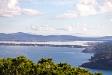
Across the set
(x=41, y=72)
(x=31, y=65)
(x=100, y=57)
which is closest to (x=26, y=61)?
(x=31, y=65)

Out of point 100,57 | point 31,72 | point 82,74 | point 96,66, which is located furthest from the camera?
point 100,57

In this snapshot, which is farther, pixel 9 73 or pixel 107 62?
pixel 107 62

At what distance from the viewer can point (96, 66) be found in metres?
129

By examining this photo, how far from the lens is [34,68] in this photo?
132 feet

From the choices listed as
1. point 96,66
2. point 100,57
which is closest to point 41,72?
point 96,66

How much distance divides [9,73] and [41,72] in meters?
4.23

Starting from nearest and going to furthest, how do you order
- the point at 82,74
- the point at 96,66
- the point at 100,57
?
the point at 82,74 → the point at 96,66 → the point at 100,57

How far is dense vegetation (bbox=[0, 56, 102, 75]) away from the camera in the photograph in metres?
38.4

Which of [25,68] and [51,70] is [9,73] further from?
[51,70]

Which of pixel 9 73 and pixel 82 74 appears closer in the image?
pixel 82 74

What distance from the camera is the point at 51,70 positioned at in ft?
127

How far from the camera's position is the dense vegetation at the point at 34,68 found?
126 feet

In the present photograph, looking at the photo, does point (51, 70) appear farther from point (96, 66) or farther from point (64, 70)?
point (96, 66)

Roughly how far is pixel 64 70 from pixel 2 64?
6.89 metres
